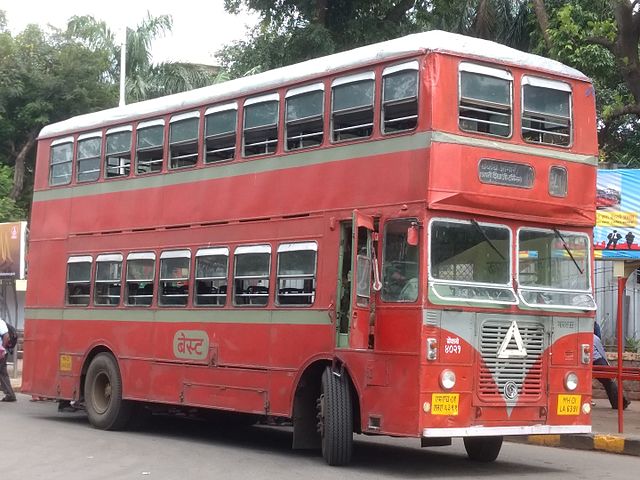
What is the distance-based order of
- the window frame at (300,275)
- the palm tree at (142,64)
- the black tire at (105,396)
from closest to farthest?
1. the window frame at (300,275)
2. the black tire at (105,396)
3. the palm tree at (142,64)

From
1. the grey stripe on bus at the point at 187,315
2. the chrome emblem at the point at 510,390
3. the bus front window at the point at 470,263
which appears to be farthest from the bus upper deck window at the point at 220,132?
the chrome emblem at the point at 510,390

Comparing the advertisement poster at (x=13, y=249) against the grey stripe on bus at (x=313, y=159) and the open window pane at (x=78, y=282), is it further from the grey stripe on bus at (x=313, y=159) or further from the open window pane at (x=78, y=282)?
the grey stripe on bus at (x=313, y=159)

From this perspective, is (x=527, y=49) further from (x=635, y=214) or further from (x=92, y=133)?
(x=92, y=133)

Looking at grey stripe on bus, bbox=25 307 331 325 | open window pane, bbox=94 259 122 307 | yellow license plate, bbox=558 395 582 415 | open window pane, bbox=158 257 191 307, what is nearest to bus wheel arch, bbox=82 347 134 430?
grey stripe on bus, bbox=25 307 331 325

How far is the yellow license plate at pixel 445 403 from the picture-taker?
10164 mm

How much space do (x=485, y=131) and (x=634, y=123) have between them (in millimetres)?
14803

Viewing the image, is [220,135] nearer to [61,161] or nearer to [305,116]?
[305,116]

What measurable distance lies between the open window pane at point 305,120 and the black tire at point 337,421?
2.76 metres

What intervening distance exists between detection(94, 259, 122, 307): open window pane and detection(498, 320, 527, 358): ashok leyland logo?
6400mm

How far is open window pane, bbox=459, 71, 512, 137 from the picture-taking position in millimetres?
10648

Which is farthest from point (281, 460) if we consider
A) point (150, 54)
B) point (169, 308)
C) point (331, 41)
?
point (150, 54)

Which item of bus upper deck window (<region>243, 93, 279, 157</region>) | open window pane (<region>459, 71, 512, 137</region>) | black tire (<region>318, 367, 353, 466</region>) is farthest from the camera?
bus upper deck window (<region>243, 93, 279, 157</region>)

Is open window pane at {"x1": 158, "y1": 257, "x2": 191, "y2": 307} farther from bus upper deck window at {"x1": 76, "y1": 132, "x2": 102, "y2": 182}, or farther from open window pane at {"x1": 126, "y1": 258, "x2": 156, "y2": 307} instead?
bus upper deck window at {"x1": 76, "y1": 132, "x2": 102, "y2": 182}

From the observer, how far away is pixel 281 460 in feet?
38.7
